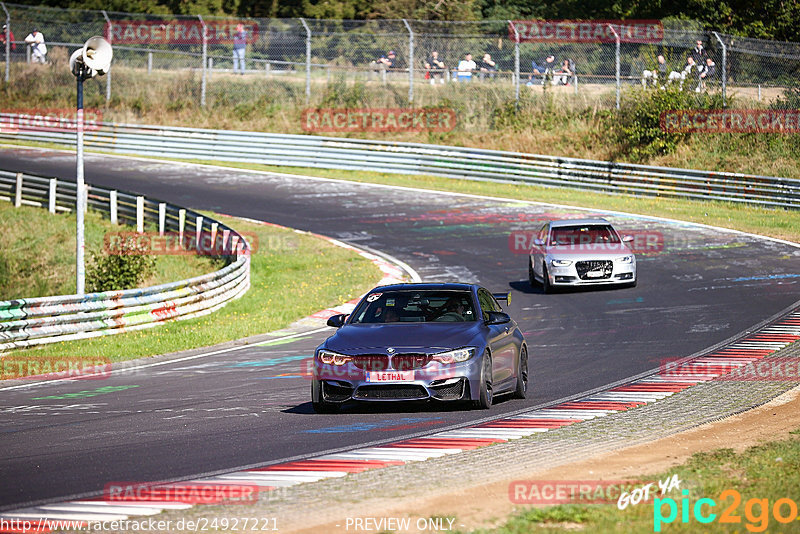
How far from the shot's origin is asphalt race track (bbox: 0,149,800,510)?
9.41 m

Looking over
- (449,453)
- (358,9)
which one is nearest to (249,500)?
(449,453)

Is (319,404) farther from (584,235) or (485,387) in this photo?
(584,235)

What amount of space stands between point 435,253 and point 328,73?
1819 cm

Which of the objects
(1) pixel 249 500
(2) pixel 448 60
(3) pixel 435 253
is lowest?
(3) pixel 435 253

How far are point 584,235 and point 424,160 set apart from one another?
58.5 ft

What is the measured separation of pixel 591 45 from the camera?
38.8 m

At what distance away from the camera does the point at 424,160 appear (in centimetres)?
4066

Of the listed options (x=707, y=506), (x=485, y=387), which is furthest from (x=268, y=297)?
(x=707, y=506)

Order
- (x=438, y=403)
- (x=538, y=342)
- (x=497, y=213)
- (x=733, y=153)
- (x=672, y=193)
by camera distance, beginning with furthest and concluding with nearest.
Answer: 1. (x=733, y=153)
2. (x=672, y=193)
3. (x=497, y=213)
4. (x=538, y=342)
5. (x=438, y=403)

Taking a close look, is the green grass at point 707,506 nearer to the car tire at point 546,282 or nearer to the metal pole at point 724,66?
the car tire at point 546,282

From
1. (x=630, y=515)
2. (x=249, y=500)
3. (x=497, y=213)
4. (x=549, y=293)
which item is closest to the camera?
(x=630, y=515)

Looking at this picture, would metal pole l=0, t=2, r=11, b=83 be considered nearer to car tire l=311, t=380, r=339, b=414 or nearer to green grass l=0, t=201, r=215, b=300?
green grass l=0, t=201, r=215, b=300

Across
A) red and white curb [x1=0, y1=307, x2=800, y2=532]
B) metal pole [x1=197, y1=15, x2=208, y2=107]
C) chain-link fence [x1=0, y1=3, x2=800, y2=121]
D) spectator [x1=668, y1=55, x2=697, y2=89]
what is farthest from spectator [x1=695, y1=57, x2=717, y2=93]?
red and white curb [x1=0, y1=307, x2=800, y2=532]

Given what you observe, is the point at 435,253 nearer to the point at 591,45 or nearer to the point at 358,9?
the point at 591,45
